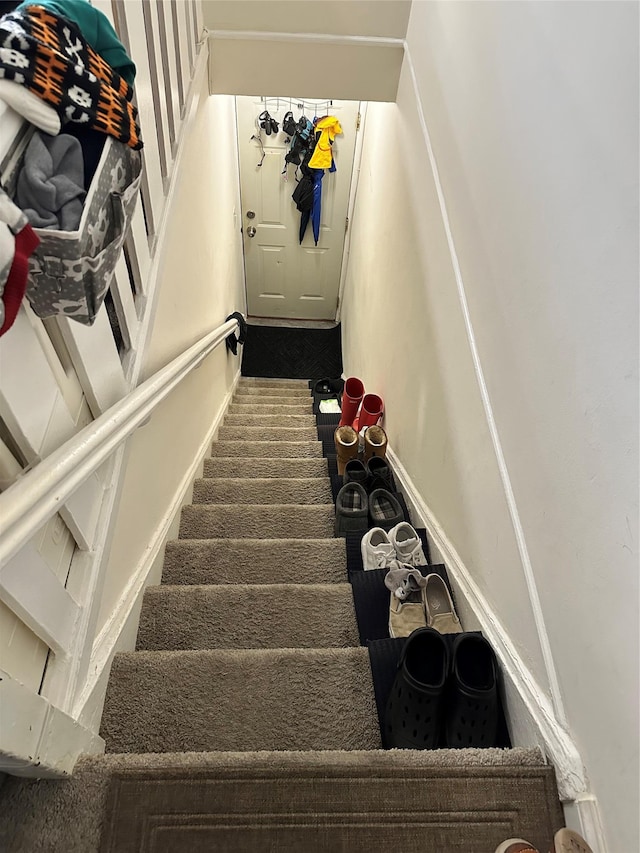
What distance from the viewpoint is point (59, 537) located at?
1018 millimetres

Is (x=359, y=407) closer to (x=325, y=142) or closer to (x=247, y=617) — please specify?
(x=247, y=617)

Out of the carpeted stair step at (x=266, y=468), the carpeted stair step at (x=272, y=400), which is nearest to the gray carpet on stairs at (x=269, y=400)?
the carpeted stair step at (x=272, y=400)

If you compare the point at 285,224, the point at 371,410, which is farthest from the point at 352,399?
the point at 285,224

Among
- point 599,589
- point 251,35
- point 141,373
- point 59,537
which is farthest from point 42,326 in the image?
point 251,35

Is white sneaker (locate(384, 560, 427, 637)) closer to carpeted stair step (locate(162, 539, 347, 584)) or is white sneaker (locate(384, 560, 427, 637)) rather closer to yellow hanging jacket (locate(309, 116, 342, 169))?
A: carpeted stair step (locate(162, 539, 347, 584))

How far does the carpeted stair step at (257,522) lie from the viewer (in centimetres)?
199

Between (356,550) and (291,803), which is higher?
(356,550)

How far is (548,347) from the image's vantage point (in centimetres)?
96

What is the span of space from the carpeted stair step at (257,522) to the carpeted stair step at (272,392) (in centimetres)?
260

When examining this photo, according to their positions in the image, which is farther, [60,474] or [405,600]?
[405,600]

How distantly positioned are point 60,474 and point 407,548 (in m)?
1.11

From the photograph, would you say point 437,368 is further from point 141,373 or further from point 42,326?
point 42,326

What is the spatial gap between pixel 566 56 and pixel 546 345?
54 centimetres

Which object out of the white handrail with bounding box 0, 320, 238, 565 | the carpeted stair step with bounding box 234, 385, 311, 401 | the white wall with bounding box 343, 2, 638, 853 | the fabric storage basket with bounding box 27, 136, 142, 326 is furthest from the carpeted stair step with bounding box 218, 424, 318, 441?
the fabric storage basket with bounding box 27, 136, 142, 326
